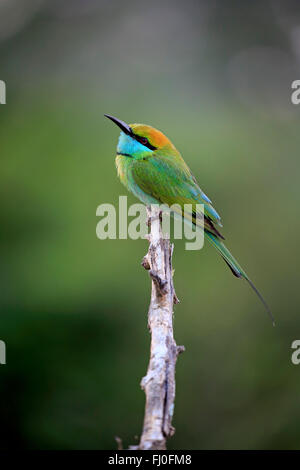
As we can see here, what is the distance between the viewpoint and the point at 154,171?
3873 millimetres

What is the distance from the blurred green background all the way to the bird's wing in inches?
46.2

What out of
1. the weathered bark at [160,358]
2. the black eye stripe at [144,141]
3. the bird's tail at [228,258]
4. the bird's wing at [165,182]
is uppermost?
the black eye stripe at [144,141]

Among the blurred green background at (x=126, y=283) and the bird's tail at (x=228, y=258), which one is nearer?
the bird's tail at (x=228, y=258)

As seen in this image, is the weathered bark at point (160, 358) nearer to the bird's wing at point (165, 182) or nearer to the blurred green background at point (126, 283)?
the bird's wing at point (165, 182)

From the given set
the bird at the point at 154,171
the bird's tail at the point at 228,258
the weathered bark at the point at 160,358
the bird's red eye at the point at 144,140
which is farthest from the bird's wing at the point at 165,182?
the weathered bark at the point at 160,358

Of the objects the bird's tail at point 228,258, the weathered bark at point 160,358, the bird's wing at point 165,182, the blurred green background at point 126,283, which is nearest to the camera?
the weathered bark at point 160,358

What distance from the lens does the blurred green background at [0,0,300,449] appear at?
4.75 metres

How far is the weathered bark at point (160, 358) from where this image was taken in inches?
66.7

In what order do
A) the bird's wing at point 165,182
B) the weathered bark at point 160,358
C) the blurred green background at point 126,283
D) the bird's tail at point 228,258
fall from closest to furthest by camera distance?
the weathered bark at point 160,358
the bird's tail at point 228,258
the bird's wing at point 165,182
the blurred green background at point 126,283

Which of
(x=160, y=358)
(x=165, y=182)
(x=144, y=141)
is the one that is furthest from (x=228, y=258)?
(x=160, y=358)

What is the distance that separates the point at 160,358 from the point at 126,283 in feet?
9.55

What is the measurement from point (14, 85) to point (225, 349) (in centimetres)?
427

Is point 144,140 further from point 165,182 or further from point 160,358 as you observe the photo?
point 160,358

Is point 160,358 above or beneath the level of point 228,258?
beneath
